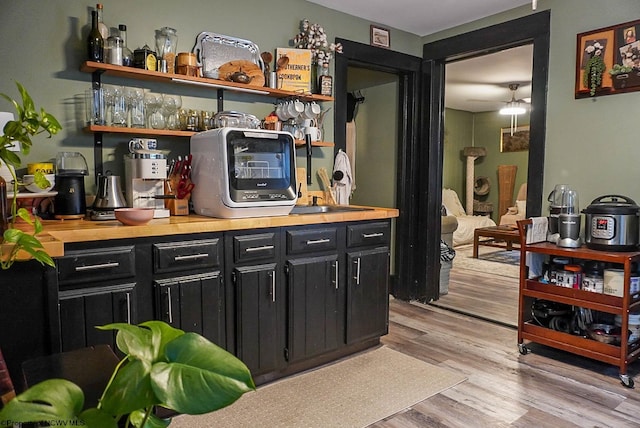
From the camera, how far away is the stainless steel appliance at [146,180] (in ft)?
7.39

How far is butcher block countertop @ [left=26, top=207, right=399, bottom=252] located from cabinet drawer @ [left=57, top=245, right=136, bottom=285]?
2.4 inches

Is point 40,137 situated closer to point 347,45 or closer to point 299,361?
point 299,361

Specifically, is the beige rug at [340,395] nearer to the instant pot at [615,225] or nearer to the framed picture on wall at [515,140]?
the instant pot at [615,225]

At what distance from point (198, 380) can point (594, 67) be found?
3.15 metres

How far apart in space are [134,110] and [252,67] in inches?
31.0

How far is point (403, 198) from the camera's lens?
160 inches

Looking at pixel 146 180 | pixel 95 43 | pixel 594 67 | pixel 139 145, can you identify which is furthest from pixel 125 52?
pixel 594 67

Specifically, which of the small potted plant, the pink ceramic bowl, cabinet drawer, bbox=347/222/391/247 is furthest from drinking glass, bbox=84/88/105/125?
the small potted plant

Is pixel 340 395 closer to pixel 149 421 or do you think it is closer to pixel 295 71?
pixel 149 421

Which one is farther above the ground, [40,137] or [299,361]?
[40,137]

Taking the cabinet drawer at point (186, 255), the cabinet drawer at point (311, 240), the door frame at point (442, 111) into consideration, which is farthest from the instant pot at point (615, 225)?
the cabinet drawer at point (186, 255)

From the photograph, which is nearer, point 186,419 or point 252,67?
point 186,419

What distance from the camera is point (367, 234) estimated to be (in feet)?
9.00

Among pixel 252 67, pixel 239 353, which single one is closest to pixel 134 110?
pixel 252 67
